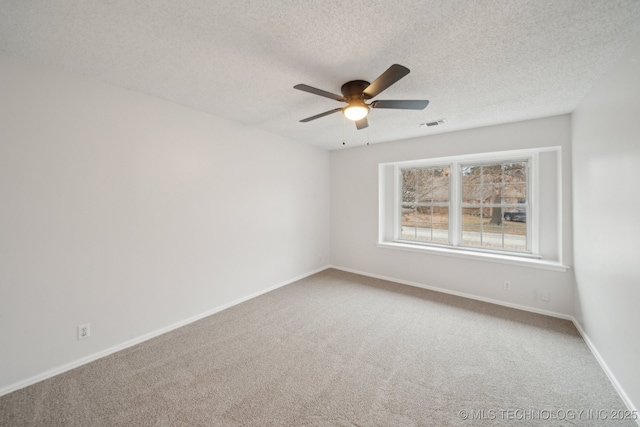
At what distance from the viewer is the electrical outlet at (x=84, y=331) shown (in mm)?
2148

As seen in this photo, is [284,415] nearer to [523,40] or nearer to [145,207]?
[145,207]

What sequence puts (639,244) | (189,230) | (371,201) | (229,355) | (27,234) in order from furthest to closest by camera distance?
(371,201), (189,230), (229,355), (27,234), (639,244)

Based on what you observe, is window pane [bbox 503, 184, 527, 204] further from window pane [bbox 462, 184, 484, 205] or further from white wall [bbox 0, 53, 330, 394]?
white wall [bbox 0, 53, 330, 394]

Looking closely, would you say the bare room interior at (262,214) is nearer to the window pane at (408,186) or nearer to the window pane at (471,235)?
the window pane at (471,235)

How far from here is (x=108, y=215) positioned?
7.52 ft

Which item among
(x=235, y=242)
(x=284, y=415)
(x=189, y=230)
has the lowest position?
(x=284, y=415)

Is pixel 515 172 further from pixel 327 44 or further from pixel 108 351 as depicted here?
pixel 108 351

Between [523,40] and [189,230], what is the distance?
3.49 m

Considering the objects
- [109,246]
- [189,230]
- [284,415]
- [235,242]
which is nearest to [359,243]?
[235,242]

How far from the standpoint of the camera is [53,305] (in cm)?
202

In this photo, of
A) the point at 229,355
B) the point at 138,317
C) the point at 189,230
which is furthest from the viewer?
the point at 189,230

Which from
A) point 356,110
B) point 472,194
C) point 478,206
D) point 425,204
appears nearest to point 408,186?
point 425,204

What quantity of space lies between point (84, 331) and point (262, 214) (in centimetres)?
227

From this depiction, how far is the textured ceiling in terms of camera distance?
140 centimetres
